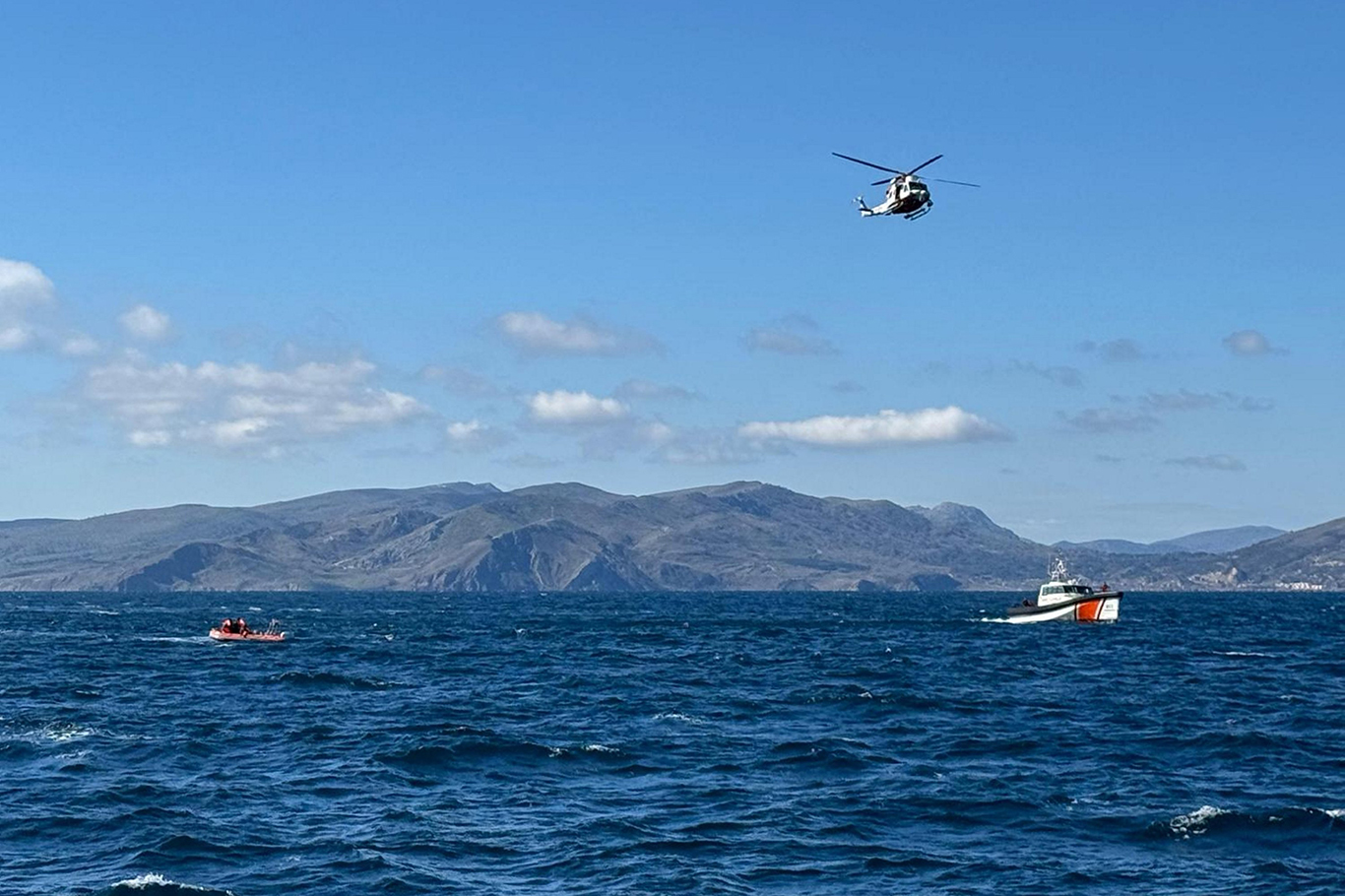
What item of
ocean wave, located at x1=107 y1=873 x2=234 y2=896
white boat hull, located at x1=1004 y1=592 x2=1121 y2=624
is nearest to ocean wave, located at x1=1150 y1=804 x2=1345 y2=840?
ocean wave, located at x1=107 y1=873 x2=234 y2=896

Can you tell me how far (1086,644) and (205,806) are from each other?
372 ft

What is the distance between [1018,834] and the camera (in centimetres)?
4781

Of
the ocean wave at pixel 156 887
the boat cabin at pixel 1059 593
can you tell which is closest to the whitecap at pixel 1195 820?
the ocean wave at pixel 156 887

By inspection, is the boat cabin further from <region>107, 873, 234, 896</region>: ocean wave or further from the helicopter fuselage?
<region>107, 873, 234, 896</region>: ocean wave

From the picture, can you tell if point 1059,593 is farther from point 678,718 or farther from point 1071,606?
point 678,718

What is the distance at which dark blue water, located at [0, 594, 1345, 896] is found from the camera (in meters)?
43.0

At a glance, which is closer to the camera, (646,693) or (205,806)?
(205,806)

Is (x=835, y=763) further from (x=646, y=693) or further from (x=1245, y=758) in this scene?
(x=646, y=693)

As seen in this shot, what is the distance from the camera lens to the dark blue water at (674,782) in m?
43.0

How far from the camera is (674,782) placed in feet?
189

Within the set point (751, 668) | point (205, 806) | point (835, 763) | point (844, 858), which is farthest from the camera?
point (751, 668)

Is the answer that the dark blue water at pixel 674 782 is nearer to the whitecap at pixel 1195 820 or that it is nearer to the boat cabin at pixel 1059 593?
the whitecap at pixel 1195 820

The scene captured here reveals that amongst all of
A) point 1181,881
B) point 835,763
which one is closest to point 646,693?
point 835,763

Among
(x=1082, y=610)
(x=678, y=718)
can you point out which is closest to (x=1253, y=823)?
(x=678, y=718)
